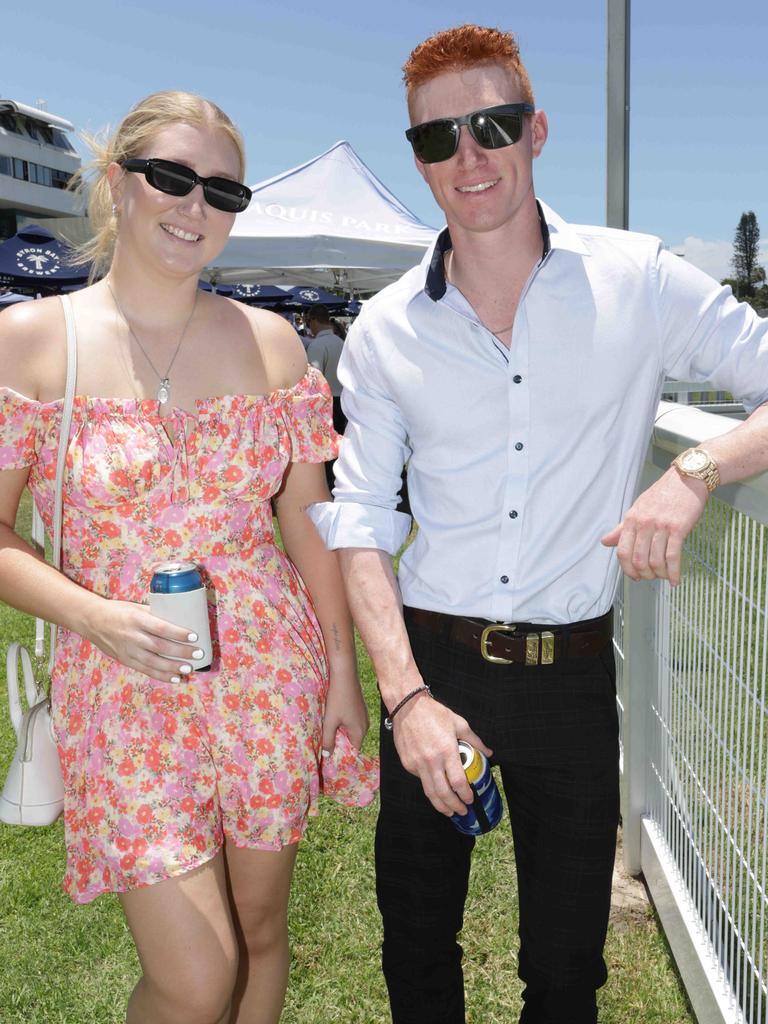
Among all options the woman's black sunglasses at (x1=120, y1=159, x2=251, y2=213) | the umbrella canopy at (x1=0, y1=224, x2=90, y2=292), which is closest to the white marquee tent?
the umbrella canopy at (x1=0, y1=224, x2=90, y2=292)

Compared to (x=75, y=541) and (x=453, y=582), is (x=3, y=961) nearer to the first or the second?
(x=75, y=541)

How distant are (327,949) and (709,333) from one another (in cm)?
243

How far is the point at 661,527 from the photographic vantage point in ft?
5.70

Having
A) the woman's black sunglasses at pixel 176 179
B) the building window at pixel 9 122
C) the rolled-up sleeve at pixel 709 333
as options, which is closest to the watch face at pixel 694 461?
the rolled-up sleeve at pixel 709 333

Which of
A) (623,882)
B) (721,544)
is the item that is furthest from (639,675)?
(721,544)

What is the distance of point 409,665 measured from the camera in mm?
2004

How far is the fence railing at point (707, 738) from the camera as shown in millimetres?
1930

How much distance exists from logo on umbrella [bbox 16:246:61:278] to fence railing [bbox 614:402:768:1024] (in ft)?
39.6

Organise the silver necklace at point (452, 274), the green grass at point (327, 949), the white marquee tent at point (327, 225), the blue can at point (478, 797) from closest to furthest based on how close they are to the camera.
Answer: the blue can at point (478, 797) → the silver necklace at point (452, 274) → the green grass at point (327, 949) → the white marquee tent at point (327, 225)

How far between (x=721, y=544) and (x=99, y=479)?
135 cm

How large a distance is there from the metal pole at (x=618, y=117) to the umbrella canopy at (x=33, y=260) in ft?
36.4

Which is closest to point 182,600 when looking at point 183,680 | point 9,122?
point 183,680

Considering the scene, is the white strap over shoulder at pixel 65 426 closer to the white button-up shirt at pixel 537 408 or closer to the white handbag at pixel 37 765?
the white handbag at pixel 37 765

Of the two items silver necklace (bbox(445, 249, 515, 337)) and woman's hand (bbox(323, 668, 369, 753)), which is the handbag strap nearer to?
woman's hand (bbox(323, 668, 369, 753))
